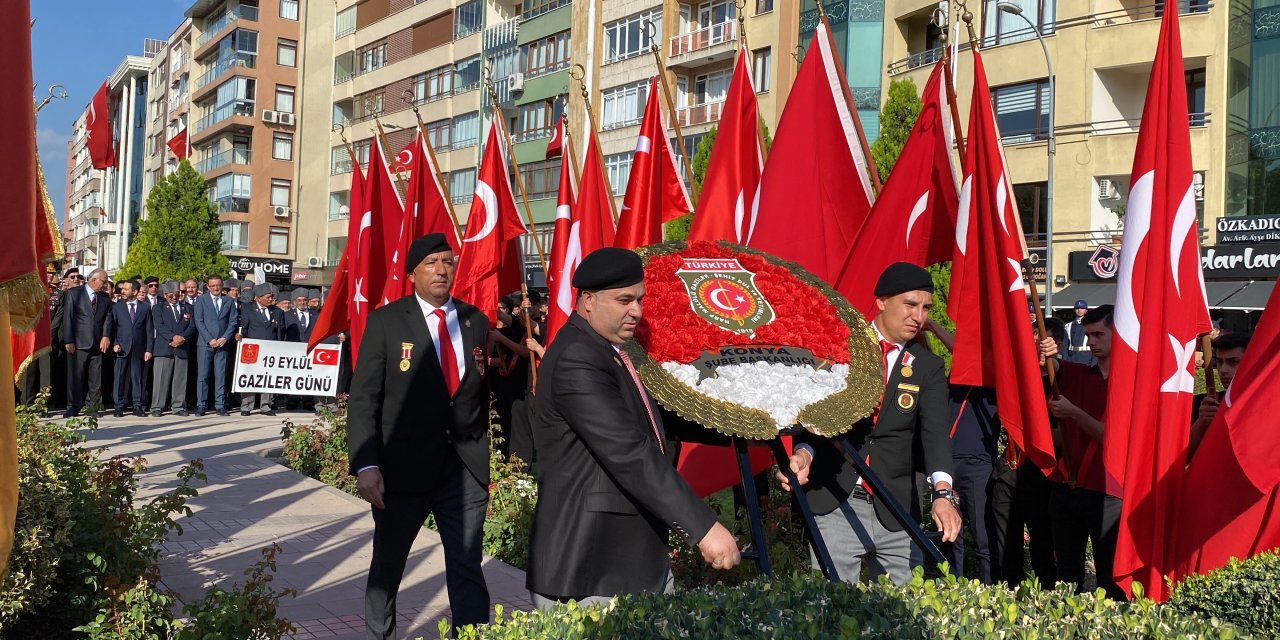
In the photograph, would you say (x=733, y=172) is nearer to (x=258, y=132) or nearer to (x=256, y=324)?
(x=256, y=324)

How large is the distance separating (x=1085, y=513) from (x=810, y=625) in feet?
13.2

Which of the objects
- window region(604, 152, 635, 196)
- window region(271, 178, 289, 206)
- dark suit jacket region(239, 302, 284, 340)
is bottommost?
dark suit jacket region(239, 302, 284, 340)

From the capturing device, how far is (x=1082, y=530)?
655 cm

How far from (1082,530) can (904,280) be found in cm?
211

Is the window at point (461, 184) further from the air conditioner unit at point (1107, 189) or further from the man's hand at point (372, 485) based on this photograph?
the man's hand at point (372, 485)

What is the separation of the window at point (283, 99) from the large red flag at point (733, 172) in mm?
65700

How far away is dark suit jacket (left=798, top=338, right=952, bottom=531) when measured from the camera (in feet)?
17.7

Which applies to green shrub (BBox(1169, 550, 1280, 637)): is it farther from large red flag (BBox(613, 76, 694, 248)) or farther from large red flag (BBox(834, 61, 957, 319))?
large red flag (BBox(613, 76, 694, 248))

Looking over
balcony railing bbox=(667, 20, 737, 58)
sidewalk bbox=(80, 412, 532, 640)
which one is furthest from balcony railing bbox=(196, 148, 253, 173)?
sidewalk bbox=(80, 412, 532, 640)

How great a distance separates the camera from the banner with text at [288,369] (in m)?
18.2

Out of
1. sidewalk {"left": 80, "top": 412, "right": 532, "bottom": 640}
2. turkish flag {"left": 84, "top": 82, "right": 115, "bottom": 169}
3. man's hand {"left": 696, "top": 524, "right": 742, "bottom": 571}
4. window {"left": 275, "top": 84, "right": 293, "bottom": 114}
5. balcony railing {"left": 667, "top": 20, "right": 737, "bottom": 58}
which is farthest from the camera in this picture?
window {"left": 275, "top": 84, "right": 293, "bottom": 114}

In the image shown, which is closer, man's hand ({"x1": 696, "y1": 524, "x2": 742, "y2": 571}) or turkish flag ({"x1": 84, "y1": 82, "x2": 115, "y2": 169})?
man's hand ({"x1": 696, "y1": 524, "x2": 742, "y2": 571})

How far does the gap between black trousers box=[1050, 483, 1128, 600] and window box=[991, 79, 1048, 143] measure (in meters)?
27.4

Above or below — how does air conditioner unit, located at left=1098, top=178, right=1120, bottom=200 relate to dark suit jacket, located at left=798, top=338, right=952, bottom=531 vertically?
above
